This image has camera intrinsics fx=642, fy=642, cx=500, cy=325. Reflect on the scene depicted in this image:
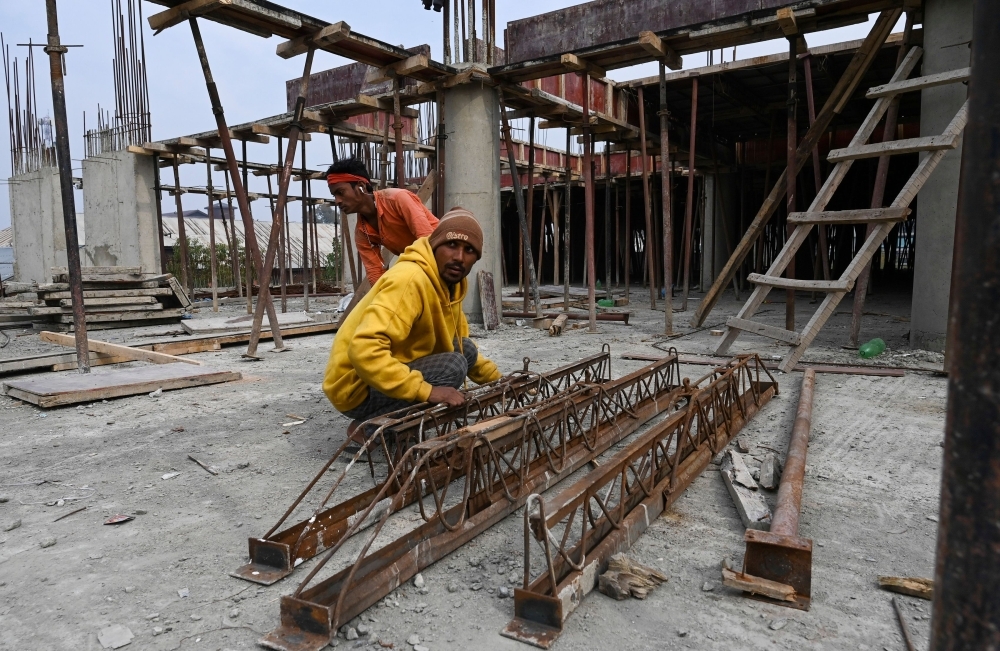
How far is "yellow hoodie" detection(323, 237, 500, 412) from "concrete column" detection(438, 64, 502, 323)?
5948mm

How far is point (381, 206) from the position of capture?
483 cm

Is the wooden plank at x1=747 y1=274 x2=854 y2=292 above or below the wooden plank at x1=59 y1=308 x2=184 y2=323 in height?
above

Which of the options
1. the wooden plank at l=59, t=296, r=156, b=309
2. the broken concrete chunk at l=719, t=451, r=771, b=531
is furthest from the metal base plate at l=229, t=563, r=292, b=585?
the wooden plank at l=59, t=296, r=156, b=309

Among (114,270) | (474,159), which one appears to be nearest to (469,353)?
(474,159)

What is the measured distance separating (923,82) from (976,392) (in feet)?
22.5

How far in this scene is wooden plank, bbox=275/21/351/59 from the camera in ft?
23.5

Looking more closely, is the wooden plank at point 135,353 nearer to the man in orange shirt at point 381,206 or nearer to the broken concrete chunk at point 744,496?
the man in orange shirt at point 381,206

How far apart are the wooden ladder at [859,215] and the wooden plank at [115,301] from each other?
973 cm

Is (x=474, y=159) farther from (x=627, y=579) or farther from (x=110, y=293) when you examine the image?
(x=627, y=579)

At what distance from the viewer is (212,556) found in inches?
98.8

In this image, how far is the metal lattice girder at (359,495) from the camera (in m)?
2.36

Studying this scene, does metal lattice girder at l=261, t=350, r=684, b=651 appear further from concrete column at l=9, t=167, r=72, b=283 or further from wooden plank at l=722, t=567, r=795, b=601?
concrete column at l=9, t=167, r=72, b=283

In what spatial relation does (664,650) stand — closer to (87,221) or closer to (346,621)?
(346,621)

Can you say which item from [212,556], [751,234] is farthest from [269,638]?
Result: [751,234]
